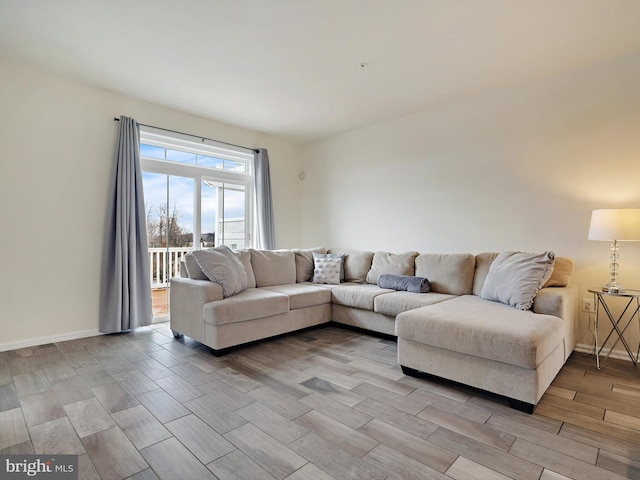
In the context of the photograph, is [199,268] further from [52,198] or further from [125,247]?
[52,198]

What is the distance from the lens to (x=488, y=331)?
2.11 m

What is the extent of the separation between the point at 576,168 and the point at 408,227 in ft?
5.95

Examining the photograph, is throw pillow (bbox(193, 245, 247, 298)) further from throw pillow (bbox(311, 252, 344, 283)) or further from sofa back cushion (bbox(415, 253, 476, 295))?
sofa back cushion (bbox(415, 253, 476, 295))

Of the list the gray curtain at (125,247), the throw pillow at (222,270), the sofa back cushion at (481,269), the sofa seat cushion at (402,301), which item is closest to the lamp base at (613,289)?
the sofa back cushion at (481,269)

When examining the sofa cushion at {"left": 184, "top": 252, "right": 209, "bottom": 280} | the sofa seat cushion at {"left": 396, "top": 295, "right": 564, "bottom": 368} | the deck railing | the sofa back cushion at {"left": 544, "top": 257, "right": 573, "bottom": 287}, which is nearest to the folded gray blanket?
the sofa seat cushion at {"left": 396, "top": 295, "right": 564, "bottom": 368}

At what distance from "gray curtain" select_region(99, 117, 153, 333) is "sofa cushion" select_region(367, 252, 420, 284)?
Answer: 265 centimetres

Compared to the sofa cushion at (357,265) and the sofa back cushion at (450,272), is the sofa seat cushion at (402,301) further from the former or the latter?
the sofa cushion at (357,265)

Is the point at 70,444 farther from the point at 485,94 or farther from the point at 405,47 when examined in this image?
the point at 485,94

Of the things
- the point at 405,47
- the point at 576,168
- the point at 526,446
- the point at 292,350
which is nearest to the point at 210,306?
the point at 292,350

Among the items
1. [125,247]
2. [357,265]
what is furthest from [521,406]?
[125,247]

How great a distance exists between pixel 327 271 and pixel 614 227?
2.80 metres

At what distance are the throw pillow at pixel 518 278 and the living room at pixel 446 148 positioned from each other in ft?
2.03

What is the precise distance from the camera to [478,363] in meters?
2.17

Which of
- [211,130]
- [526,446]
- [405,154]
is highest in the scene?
[211,130]
